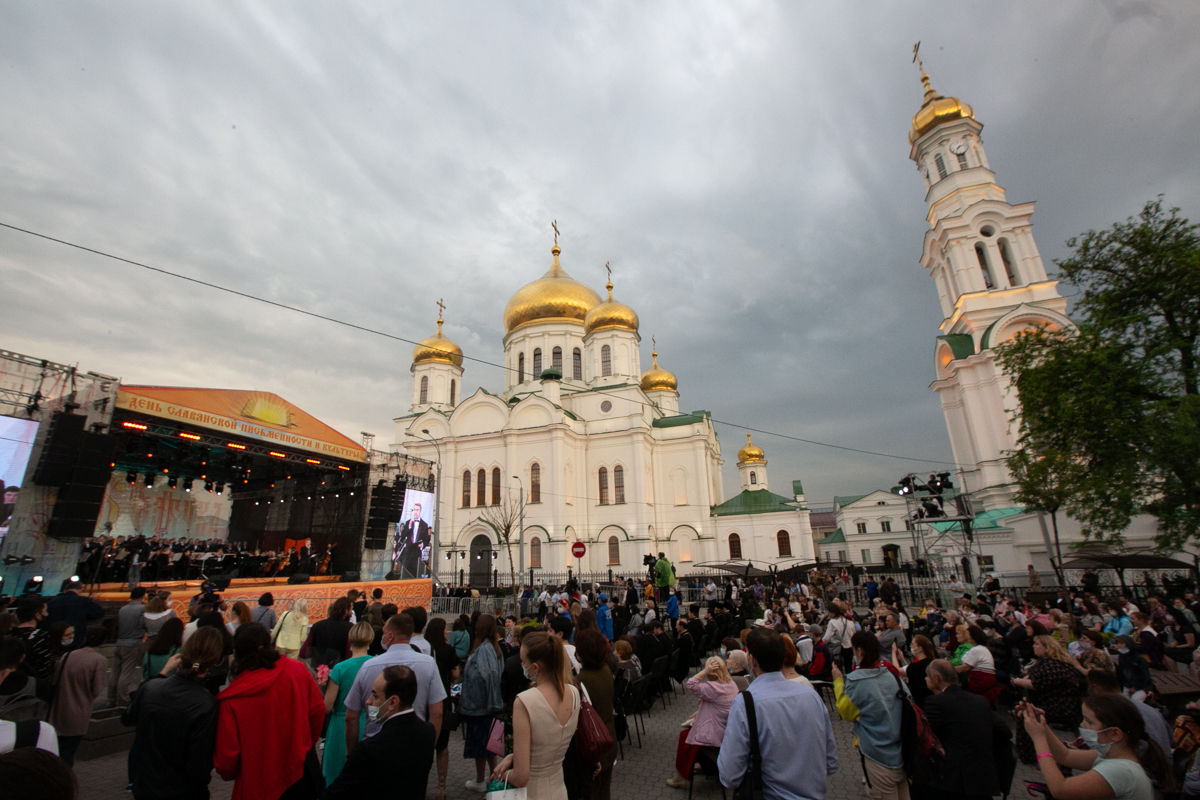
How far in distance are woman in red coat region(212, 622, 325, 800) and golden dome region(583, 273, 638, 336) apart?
31.3 metres

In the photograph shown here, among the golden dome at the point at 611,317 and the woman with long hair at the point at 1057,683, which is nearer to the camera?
the woman with long hair at the point at 1057,683

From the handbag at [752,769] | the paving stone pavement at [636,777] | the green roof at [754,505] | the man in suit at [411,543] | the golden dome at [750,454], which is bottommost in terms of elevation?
the paving stone pavement at [636,777]

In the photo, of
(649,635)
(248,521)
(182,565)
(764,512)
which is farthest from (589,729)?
(764,512)

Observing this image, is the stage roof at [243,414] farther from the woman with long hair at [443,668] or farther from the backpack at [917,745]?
the backpack at [917,745]

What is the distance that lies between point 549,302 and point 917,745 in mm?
34049


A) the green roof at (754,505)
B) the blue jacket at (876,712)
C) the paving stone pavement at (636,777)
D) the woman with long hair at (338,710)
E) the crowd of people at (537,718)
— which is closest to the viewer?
the crowd of people at (537,718)

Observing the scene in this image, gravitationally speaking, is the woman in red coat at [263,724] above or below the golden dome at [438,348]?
below

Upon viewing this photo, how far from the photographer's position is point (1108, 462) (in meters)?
13.1

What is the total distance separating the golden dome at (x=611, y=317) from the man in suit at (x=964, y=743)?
31.1 metres

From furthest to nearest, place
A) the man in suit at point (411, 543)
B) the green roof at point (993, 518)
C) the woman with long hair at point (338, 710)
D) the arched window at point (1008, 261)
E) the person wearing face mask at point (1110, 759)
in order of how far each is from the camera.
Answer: the arched window at point (1008, 261)
the green roof at point (993, 518)
the man in suit at point (411, 543)
the woman with long hair at point (338, 710)
the person wearing face mask at point (1110, 759)

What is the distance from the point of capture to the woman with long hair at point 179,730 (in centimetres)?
283

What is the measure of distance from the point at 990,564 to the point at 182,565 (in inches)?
1094

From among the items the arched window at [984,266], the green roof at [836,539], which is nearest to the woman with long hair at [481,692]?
the arched window at [984,266]

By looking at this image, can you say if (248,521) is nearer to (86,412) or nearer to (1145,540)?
(86,412)
